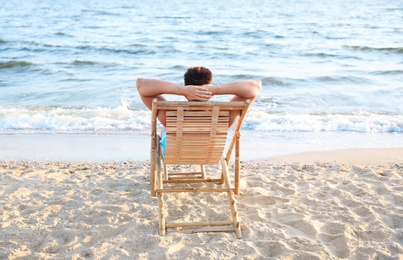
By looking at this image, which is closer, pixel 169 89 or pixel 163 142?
pixel 169 89

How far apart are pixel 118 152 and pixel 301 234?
3152 mm

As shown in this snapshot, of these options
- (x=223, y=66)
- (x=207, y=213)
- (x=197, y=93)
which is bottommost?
(x=223, y=66)

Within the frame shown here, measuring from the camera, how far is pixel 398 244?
11.0 ft

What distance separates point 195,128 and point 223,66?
993 centimetres

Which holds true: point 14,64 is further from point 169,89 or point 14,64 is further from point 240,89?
point 240,89

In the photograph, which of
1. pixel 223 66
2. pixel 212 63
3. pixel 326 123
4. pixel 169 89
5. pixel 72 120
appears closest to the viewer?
pixel 169 89

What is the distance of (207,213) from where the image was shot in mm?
3941

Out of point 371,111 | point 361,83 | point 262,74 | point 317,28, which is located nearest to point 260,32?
point 317,28

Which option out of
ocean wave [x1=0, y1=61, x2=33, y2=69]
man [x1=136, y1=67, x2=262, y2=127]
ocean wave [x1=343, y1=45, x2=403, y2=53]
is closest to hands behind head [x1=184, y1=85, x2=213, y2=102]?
man [x1=136, y1=67, x2=262, y2=127]

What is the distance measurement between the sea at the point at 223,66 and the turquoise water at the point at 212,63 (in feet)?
0.10

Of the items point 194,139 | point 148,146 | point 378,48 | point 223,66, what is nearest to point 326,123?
point 148,146

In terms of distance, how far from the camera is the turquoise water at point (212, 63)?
788 centimetres

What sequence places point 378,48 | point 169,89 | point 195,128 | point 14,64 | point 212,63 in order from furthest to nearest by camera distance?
point 378,48 < point 212,63 < point 14,64 < point 195,128 < point 169,89

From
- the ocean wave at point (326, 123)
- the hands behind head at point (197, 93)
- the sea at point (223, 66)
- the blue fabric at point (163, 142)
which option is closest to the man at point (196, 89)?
the hands behind head at point (197, 93)
